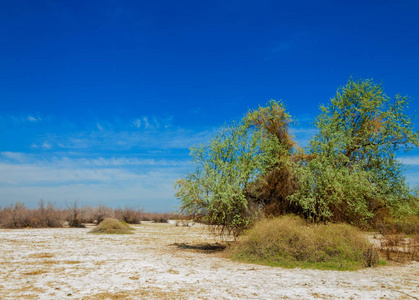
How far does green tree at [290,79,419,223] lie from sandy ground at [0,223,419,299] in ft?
9.81

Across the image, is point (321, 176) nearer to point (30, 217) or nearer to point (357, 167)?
point (357, 167)

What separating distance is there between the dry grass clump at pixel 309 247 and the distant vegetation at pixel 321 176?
1.80 meters

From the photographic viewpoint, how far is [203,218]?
15.2 m

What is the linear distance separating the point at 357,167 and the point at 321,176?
76.7 inches

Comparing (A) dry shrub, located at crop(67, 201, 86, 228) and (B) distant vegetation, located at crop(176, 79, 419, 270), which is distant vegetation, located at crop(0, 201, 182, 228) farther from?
(B) distant vegetation, located at crop(176, 79, 419, 270)

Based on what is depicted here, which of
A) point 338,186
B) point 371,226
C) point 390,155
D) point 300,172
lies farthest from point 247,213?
point 390,155

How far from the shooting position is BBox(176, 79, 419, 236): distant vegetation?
574 inches

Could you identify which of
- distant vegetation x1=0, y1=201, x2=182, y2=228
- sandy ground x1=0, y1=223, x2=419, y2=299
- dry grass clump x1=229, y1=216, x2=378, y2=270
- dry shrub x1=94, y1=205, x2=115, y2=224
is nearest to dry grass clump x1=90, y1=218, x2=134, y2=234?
distant vegetation x1=0, y1=201, x2=182, y2=228

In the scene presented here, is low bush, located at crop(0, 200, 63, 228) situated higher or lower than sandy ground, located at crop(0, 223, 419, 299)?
higher

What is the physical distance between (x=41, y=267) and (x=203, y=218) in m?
6.83

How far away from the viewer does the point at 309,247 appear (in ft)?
40.1

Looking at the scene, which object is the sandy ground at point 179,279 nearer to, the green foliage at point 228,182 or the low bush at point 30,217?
the green foliage at point 228,182

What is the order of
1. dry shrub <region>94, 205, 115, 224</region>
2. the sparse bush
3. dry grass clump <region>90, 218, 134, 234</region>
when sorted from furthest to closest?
the sparse bush → dry shrub <region>94, 205, 115, 224</region> → dry grass clump <region>90, 218, 134, 234</region>

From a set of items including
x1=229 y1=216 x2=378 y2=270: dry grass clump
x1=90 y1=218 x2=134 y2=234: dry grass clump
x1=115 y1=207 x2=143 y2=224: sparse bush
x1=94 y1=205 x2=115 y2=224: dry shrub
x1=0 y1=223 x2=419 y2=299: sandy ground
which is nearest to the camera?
x1=0 y1=223 x2=419 y2=299: sandy ground
